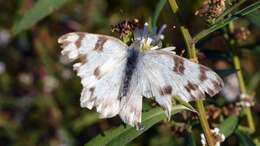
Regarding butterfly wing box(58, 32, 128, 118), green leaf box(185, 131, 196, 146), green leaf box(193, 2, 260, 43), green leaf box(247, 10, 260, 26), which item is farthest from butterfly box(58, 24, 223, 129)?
green leaf box(247, 10, 260, 26)

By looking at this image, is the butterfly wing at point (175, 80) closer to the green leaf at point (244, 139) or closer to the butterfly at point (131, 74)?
the butterfly at point (131, 74)

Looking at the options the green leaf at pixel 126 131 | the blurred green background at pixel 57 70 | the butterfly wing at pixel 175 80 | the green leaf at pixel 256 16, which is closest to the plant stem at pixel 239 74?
the green leaf at pixel 256 16

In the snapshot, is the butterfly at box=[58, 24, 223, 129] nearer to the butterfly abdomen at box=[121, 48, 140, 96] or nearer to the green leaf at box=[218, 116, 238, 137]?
the butterfly abdomen at box=[121, 48, 140, 96]

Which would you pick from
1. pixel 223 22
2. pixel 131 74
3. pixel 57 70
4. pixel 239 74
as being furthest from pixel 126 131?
pixel 57 70

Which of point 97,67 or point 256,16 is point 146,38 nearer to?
point 97,67

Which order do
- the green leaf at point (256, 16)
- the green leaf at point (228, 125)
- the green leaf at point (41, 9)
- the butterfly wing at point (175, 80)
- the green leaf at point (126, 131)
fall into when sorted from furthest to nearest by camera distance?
the green leaf at point (228, 125) → the green leaf at point (41, 9) → the green leaf at point (256, 16) → the green leaf at point (126, 131) → the butterfly wing at point (175, 80)

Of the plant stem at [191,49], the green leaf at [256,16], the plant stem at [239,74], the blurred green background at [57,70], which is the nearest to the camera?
the plant stem at [191,49]

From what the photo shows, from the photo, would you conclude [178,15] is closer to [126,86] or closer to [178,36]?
[126,86]

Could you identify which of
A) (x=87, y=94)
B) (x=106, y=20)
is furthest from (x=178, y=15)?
(x=106, y=20)
